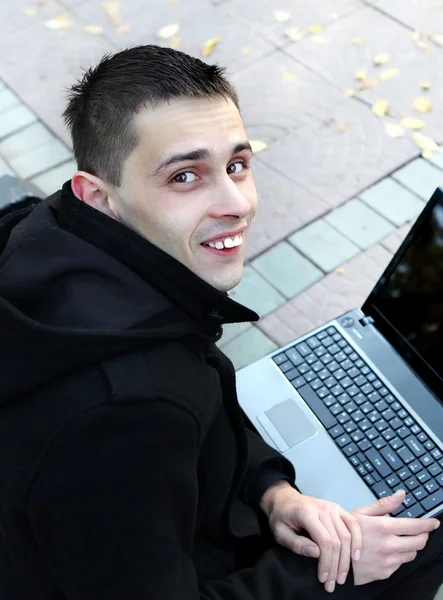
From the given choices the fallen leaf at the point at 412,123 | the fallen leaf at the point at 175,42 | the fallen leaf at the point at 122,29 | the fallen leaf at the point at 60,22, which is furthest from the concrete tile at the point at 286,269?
the fallen leaf at the point at 60,22

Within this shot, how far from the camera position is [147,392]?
112 cm

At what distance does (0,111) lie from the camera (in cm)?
378

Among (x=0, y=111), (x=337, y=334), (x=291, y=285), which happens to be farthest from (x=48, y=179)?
(x=337, y=334)

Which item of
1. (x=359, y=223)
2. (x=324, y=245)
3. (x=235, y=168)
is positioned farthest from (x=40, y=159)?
(x=235, y=168)

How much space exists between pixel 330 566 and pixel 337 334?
0.69 metres

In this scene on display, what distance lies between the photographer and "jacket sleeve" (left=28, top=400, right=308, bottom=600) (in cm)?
107

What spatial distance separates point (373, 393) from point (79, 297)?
0.99m

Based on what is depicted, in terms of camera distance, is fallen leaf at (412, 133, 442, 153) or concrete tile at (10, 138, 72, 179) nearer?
fallen leaf at (412, 133, 442, 153)

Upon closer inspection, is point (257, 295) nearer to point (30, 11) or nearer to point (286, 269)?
point (286, 269)

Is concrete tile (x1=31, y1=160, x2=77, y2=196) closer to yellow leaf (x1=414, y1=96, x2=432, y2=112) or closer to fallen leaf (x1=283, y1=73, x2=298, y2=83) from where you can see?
fallen leaf (x1=283, y1=73, x2=298, y2=83)

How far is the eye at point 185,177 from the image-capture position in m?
1.32

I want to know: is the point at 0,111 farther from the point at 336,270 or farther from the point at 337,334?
the point at 337,334

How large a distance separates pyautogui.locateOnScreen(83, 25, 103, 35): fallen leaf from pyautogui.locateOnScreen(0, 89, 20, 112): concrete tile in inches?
27.0

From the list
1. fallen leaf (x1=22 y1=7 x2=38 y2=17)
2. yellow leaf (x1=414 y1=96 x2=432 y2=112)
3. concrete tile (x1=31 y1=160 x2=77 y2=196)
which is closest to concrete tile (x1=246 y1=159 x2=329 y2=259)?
yellow leaf (x1=414 y1=96 x2=432 y2=112)
